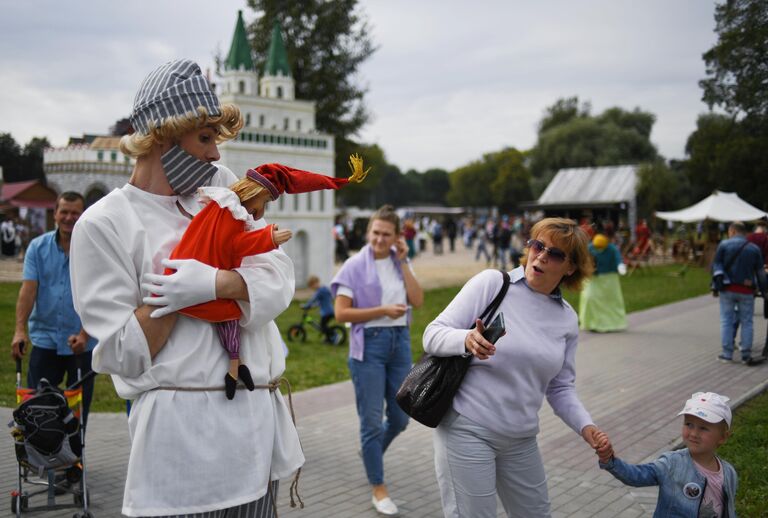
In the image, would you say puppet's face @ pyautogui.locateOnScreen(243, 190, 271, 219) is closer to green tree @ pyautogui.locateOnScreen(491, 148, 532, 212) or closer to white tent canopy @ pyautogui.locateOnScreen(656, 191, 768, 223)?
white tent canopy @ pyautogui.locateOnScreen(656, 191, 768, 223)

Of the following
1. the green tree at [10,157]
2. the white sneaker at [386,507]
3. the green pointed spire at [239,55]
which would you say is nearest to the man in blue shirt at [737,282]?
the white sneaker at [386,507]

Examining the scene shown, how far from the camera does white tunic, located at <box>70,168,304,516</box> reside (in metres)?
2.10

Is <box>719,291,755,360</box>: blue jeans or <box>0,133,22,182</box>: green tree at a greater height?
<box>0,133,22,182</box>: green tree

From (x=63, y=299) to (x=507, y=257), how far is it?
29.8 metres

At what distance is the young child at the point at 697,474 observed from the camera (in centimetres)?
329

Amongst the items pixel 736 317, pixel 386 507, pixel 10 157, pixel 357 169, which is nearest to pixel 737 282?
pixel 736 317

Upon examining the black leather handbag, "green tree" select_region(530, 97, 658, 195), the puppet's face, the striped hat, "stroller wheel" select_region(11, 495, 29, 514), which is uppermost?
"green tree" select_region(530, 97, 658, 195)

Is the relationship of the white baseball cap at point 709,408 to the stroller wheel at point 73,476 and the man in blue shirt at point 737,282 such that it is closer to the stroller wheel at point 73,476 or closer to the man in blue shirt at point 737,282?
the stroller wheel at point 73,476

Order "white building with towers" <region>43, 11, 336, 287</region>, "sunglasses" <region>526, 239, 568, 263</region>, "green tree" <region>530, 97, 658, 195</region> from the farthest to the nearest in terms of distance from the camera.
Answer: "green tree" <region>530, 97, 658, 195</region>
"white building with towers" <region>43, 11, 336, 287</region>
"sunglasses" <region>526, 239, 568, 263</region>

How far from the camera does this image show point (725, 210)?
16844 mm

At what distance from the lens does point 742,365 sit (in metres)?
10.1

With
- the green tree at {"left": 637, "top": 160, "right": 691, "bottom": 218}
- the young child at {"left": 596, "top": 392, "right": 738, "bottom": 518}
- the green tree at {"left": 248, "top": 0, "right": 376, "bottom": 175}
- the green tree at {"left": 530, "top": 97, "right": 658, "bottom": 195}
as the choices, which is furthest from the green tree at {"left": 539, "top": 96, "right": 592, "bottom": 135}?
the young child at {"left": 596, "top": 392, "right": 738, "bottom": 518}

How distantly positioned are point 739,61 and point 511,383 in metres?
4.96

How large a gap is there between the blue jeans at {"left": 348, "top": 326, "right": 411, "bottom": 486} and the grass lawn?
2443 millimetres
